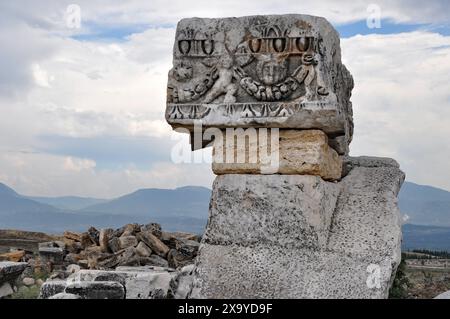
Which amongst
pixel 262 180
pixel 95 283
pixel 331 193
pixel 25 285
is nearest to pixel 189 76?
pixel 262 180

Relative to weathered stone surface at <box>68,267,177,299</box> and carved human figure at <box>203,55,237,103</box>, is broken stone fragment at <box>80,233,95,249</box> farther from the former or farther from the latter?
carved human figure at <box>203,55,237,103</box>

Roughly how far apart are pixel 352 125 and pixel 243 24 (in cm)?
198

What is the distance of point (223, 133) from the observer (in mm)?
5586

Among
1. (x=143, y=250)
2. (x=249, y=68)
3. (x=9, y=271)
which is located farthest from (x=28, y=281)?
(x=249, y=68)

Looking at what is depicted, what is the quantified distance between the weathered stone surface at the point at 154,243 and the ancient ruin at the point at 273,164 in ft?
19.7

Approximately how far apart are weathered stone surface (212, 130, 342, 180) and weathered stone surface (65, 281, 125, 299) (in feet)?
3.98

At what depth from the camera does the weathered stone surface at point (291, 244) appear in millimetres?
5156

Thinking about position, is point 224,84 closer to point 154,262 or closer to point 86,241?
point 154,262

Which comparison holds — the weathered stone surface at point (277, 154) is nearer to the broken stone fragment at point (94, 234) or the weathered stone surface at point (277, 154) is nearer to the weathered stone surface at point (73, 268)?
the weathered stone surface at point (73, 268)

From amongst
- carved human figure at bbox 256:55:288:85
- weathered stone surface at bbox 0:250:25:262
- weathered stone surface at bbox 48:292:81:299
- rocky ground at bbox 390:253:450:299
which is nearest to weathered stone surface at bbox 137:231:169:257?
weathered stone surface at bbox 0:250:25:262

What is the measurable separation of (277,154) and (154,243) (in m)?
6.45

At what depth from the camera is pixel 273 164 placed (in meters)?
5.46
